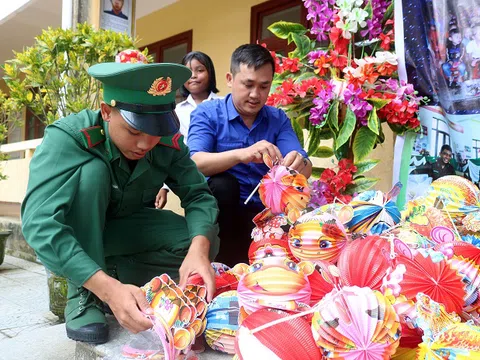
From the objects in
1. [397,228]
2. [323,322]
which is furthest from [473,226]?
[323,322]

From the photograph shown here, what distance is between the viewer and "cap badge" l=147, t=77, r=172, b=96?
4.60 ft

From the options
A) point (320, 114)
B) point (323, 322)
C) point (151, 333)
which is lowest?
point (151, 333)

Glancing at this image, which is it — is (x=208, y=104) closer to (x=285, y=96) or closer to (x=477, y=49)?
(x=285, y=96)

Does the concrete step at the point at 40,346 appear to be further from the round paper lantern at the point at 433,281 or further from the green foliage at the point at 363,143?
the green foliage at the point at 363,143

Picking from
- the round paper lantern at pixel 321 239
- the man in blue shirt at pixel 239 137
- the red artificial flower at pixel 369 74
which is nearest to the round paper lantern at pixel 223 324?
the round paper lantern at pixel 321 239

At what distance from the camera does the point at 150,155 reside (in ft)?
5.55

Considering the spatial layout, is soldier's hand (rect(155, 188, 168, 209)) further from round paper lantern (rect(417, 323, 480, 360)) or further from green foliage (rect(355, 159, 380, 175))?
round paper lantern (rect(417, 323, 480, 360))

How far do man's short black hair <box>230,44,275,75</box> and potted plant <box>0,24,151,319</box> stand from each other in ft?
2.58

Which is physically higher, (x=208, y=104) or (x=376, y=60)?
(x=376, y=60)

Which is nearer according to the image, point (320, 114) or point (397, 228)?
point (397, 228)

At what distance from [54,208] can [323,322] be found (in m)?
0.88

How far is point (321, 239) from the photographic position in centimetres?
126

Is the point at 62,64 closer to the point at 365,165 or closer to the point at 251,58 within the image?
the point at 251,58

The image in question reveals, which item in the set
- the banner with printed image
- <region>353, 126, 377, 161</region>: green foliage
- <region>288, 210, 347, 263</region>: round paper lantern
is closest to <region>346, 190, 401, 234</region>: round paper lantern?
<region>288, 210, 347, 263</region>: round paper lantern
